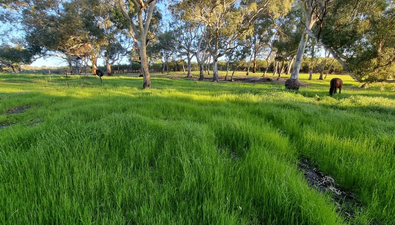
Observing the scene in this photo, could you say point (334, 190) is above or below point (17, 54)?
below

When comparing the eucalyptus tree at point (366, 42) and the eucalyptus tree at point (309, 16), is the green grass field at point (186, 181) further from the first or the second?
the eucalyptus tree at point (309, 16)

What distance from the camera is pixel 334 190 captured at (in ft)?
5.71

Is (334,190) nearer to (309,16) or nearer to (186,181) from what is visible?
(186,181)

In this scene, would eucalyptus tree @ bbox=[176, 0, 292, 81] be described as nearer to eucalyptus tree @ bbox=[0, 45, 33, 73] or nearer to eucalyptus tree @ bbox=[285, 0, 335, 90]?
eucalyptus tree @ bbox=[285, 0, 335, 90]

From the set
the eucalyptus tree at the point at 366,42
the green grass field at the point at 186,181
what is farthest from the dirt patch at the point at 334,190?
the eucalyptus tree at the point at 366,42

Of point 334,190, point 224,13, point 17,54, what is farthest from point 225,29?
point 17,54

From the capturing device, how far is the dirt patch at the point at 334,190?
4.76ft

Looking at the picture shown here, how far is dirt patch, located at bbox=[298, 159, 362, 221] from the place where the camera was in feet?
4.76

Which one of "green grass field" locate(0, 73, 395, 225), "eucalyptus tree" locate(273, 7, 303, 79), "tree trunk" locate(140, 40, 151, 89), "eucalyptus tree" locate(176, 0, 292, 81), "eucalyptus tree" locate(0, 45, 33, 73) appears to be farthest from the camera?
"eucalyptus tree" locate(0, 45, 33, 73)

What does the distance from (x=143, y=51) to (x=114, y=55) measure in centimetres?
3862

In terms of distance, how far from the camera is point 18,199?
122 cm

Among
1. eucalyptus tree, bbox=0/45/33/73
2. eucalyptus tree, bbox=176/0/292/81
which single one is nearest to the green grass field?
eucalyptus tree, bbox=176/0/292/81

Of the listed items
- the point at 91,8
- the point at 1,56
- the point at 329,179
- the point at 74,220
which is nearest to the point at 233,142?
the point at 329,179

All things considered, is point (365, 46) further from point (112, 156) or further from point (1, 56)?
point (1, 56)
